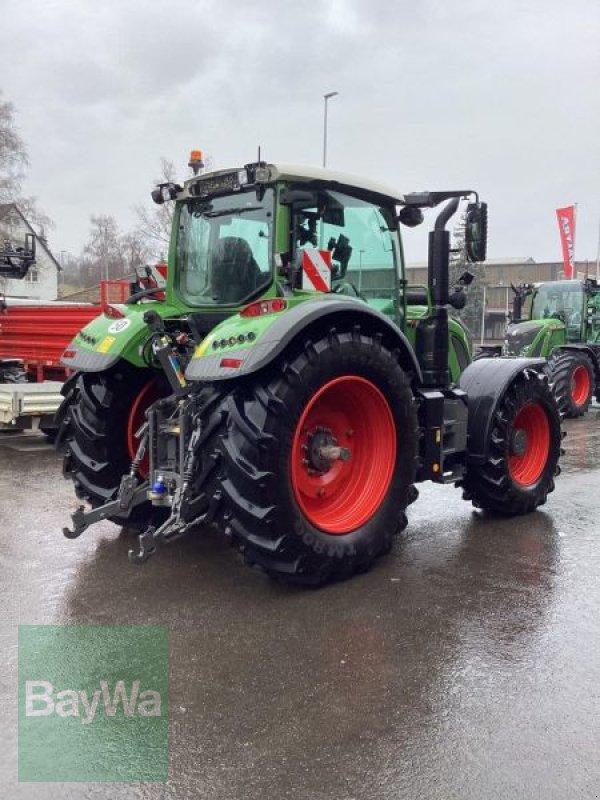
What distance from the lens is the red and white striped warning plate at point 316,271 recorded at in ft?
14.8

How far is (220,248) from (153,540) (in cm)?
212

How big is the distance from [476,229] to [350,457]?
195 centimetres

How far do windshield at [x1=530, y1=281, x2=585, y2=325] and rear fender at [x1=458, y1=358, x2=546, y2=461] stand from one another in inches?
361

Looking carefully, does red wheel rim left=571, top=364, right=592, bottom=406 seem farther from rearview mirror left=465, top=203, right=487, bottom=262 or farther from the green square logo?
the green square logo

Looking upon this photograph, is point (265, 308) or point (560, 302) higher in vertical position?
point (560, 302)

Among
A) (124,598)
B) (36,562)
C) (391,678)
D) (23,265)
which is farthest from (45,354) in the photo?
(391,678)

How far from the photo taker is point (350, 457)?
4727 millimetres

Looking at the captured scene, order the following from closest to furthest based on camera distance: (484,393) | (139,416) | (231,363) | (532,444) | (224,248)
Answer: (231,363) → (224,248) → (139,416) → (484,393) → (532,444)

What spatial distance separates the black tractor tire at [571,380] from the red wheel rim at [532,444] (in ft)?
21.9

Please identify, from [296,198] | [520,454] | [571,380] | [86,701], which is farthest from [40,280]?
[86,701]

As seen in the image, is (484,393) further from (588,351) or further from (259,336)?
(588,351)

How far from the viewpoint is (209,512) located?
162 inches

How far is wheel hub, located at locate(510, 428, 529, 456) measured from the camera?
5953 millimetres

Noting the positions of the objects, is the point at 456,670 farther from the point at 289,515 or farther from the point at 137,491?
the point at 137,491
